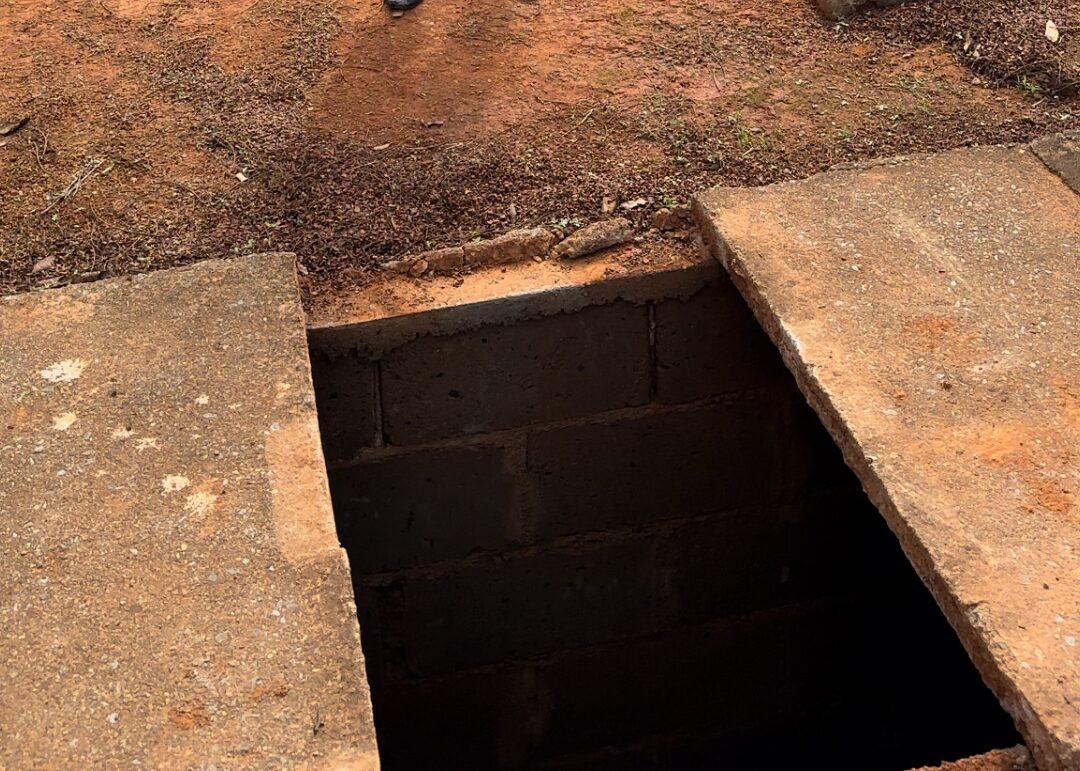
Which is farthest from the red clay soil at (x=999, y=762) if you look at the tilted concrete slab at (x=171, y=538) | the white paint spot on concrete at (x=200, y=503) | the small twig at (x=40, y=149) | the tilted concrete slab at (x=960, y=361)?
the small twig at (x=40, y=149)

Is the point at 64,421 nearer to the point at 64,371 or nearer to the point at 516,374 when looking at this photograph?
the point at 64,371

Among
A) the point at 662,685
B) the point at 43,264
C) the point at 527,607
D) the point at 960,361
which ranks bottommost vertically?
the point at 662,685

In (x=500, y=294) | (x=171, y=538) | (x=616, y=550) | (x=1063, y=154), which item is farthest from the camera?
(x=616, y=550)

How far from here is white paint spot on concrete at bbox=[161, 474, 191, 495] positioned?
6.51 feet

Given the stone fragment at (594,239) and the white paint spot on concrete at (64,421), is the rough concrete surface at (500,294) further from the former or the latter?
the white paint spot on concrete at (64,421)

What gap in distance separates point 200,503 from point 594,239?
1.09 metres

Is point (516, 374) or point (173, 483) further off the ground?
point (173, 483)

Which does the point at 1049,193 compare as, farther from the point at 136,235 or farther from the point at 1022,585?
the point at 136,235

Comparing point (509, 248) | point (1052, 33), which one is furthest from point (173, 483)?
point (1052, 33)

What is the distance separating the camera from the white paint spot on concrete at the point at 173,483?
78.1 inches

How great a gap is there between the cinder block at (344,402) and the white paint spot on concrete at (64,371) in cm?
47

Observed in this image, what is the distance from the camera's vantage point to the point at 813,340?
2.22m

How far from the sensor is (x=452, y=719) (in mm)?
3137

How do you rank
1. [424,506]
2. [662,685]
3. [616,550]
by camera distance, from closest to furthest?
[424,506] < [616,550] < [662,685]
